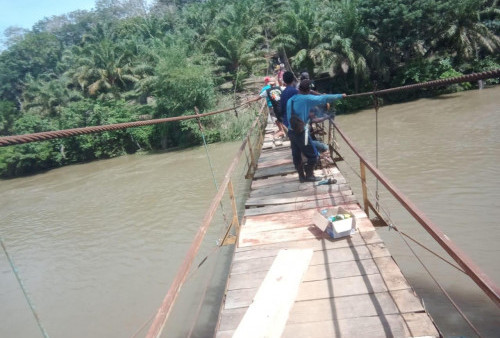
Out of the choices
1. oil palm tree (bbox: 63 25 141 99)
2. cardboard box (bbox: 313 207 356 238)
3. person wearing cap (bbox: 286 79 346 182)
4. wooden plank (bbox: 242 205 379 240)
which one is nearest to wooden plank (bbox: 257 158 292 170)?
person wearing cap (bbox: 286 79 346 182)

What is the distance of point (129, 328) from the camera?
4.52 metres

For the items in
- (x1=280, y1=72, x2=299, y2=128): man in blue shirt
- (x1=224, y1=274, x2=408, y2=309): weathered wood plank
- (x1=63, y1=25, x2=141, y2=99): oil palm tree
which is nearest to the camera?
(x1=224, y1=274, x2=408, y2=309): weathered wood plank

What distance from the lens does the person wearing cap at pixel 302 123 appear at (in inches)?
142

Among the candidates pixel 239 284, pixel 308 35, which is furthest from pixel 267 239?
pixel 308 35

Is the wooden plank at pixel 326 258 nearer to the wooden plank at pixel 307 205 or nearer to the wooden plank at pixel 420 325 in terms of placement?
the wooden plank at pixel 420 325

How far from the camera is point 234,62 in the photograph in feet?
64.9

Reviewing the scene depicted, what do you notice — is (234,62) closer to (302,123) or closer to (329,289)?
(302,123)

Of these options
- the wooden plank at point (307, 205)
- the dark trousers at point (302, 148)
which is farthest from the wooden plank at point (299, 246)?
the dark trousers at point (302, 148)

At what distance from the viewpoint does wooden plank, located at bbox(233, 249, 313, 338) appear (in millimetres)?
1932

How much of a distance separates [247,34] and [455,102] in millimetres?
12895

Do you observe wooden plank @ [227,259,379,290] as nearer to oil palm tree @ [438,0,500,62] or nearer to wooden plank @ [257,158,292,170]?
wooden plank @ [257,158,292,170]

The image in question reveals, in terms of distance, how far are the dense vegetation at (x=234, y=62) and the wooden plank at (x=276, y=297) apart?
11.3 meters

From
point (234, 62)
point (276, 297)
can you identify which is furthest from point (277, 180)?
point (234, 62)

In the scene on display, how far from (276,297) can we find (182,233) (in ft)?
16.4
